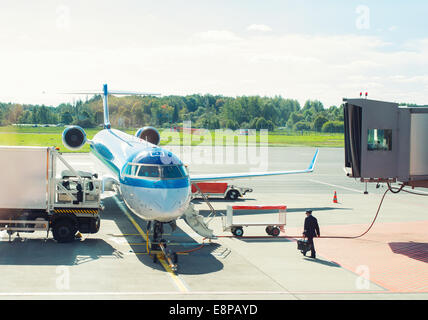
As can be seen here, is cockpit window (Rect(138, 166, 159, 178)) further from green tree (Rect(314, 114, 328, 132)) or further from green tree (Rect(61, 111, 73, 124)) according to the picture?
green tree (Rect(314, 114, 328, 132))

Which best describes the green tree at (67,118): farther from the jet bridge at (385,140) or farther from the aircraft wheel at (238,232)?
the jet bridge at (385,140)

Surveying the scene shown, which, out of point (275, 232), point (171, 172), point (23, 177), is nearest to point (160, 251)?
point (171, 172)

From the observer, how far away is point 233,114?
12825cm

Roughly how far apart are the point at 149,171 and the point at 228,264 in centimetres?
434

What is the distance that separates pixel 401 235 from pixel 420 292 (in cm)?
851

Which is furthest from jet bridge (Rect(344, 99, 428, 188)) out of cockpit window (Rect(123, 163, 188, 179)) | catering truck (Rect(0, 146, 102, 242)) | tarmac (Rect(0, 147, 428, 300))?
catering truck (Rect(0, 146, 102, 242))

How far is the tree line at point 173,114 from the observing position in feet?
255

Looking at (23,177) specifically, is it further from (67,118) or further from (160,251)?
(67,118)

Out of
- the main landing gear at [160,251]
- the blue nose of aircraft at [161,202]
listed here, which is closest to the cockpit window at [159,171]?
the blue nose of aircraft at [161,202]

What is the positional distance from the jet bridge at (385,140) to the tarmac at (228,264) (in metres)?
3.01

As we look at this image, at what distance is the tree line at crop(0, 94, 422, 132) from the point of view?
255ft

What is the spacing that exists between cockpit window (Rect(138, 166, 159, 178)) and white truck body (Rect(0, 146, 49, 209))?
12.6 ft
